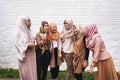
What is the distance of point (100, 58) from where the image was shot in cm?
930

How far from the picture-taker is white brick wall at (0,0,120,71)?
41.9 feet

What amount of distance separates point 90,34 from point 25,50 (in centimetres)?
147

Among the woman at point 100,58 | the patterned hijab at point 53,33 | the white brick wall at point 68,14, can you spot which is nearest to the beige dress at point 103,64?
the woman at point 100,58

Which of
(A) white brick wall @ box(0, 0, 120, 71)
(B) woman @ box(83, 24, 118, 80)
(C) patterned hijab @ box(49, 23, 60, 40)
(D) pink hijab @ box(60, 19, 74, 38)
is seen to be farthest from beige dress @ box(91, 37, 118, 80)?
(A) white brick wall @ box(0, 0, 120, 71)

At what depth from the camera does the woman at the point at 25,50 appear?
944 centimetres

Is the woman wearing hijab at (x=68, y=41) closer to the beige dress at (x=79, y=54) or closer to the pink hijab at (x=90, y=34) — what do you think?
the beige dress at (x=79, y=54)

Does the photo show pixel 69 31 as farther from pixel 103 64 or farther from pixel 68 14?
pixel 68 14

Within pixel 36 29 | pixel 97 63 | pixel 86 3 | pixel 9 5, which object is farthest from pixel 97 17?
pixel 97 63

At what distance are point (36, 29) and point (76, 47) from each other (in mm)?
3021

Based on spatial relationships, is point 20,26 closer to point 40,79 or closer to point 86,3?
point 40,79

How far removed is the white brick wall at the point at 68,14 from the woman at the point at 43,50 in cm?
243

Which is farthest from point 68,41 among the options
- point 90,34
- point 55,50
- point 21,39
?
point 21,39

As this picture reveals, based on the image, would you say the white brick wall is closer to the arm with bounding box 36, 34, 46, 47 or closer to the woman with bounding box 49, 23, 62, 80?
the woman with bounding box 49, 23, 62, 80

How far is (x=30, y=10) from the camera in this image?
13039 millimetres
